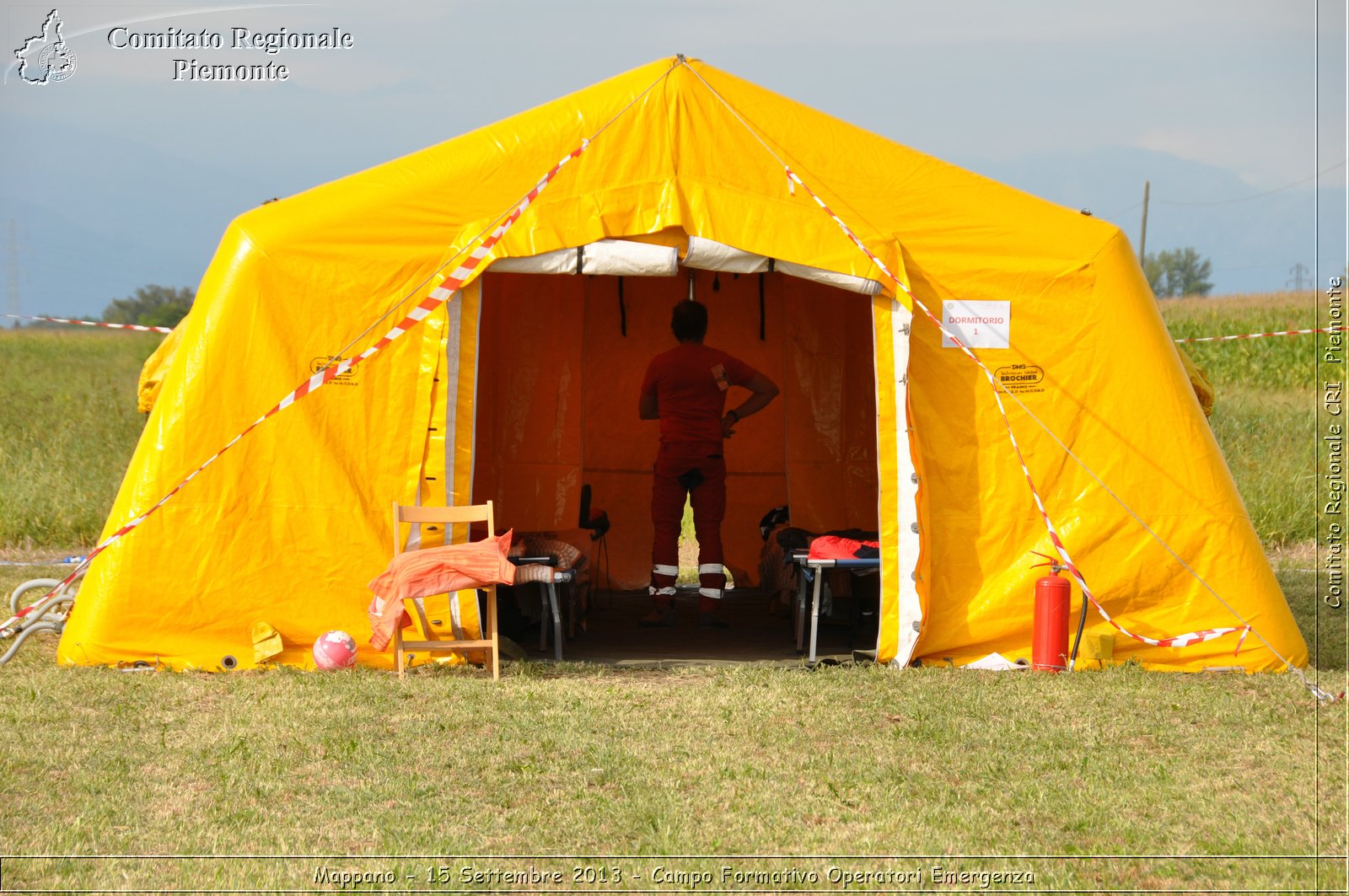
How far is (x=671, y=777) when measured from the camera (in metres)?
4.68

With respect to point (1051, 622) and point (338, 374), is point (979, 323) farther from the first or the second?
point (338, 374)

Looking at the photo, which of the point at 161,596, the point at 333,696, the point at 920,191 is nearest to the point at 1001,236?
the point at 920,191

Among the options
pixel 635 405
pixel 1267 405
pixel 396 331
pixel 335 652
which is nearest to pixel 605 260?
pixel 396 331

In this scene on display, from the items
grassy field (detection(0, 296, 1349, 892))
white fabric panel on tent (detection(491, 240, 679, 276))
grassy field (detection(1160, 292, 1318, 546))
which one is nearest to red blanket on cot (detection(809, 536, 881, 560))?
grassy field (detection(0, 296, 1349, 892))

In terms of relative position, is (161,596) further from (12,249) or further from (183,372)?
(12,249)

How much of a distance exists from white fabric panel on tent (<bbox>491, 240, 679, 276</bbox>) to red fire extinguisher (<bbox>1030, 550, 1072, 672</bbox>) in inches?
86.0

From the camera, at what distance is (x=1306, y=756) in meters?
4.98

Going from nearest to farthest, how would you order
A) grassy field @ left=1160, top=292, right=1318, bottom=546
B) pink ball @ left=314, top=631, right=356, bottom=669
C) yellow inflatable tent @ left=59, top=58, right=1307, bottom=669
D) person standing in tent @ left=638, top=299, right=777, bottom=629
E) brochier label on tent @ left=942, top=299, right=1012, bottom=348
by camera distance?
1. pink ball @ left=314, top=631, right=356, bottom=669
2. yellow inflatable tent @ left=59, top=58, right=1307, bottom=669
3. brochier label on tent @ left=942, top=299, right=1012, bottom=348
4. person standing in tent @ left=638, top=299, right=777, bottom=629
5. grassy field @ left=1160, top=292, right=1318, bottom=546

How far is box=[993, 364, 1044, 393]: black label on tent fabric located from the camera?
6473 mm

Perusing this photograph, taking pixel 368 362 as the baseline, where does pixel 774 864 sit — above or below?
below

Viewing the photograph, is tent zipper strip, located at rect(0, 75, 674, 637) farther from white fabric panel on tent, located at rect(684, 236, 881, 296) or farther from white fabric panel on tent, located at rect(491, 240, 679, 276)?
white fabric panel on tent, located at rect(684, 236, 881, 296)

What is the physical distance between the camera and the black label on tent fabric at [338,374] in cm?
629

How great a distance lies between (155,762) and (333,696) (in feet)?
2.98

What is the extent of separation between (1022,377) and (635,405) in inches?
139
